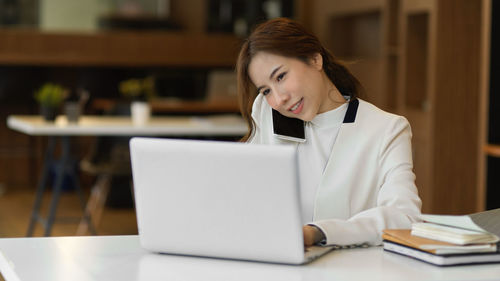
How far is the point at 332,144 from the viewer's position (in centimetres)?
216

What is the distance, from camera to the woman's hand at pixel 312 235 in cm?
169

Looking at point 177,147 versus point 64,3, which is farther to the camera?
point 64,3

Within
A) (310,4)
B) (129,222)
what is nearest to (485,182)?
(129,222)

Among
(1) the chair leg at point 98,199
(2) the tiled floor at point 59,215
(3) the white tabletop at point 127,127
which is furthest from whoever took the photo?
(1) the chair leg at point 98,199

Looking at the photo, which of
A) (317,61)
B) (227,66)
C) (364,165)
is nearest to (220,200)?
(364,165)

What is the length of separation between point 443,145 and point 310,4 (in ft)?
10.9

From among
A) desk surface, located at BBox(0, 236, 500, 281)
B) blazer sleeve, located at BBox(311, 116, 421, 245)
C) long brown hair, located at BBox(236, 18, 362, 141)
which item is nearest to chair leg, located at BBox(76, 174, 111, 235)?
long brown hair, located at BBox(236, 18, 362, 141)

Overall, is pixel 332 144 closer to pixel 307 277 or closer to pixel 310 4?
pixel 307 277

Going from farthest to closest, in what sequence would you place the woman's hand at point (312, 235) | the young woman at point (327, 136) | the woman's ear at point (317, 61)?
the woman's ear at point (317, 61), the young woman at point (327, 136), the woman's hand at point (312, 235)

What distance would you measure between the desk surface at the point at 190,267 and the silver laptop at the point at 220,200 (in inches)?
1.2

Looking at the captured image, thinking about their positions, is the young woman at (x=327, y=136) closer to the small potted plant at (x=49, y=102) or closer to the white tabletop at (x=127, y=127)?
the white tabletop at (x=127, y=127)

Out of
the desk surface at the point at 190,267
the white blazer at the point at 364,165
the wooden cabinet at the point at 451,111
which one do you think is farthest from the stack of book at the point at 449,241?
the wooden cabinet at the point at 451,111

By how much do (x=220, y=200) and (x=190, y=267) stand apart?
0.14 m

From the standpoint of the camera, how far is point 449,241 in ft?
5.32
